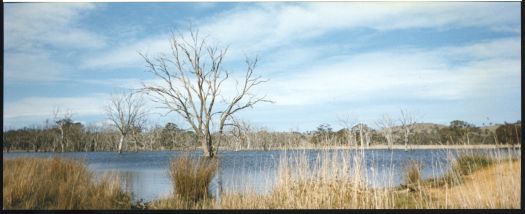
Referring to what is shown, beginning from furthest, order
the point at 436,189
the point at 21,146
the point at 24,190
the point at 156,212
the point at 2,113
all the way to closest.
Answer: the point at 21,146
the point at 436,189
the point at 24,190
the point at 156,212
the point at 2,113

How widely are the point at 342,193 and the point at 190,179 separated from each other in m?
1.71

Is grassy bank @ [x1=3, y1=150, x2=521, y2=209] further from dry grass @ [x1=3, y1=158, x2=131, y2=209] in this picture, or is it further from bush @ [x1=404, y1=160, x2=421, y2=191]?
bush @ [x1=404, y1=160, x2=421, y2=191]

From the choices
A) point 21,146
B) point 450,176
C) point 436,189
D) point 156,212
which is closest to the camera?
point 156,212

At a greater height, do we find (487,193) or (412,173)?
(412,173)

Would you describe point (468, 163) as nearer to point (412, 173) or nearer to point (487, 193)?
point (412, 173)

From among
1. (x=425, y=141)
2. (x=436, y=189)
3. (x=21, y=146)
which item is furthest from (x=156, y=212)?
(x=425, y=141)

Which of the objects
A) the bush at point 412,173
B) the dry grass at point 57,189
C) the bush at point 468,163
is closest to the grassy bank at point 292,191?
the dry grass at point 57,189

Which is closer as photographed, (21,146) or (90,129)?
(21,146)

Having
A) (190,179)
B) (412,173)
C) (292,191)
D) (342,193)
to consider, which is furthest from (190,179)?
Answer: (412,173)

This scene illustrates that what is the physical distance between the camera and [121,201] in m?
6.47

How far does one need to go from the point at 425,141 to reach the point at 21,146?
12094 mm

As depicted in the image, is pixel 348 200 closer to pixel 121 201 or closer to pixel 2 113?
pixel 121 201

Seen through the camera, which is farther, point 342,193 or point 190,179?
point 190,179

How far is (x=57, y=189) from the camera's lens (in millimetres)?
6457
